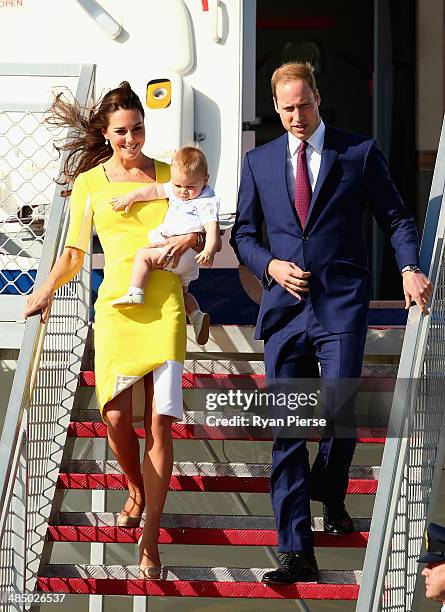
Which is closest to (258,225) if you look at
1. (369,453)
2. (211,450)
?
(211,450)

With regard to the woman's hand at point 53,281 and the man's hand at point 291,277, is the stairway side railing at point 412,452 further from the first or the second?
the woman's hand at point 53,281

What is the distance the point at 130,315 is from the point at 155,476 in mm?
550

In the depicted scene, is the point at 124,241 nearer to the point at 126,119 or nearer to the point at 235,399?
the point at 126,119

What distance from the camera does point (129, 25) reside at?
725cm

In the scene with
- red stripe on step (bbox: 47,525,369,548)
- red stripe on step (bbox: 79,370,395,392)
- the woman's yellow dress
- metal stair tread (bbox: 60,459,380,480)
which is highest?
the woman's yellow dress

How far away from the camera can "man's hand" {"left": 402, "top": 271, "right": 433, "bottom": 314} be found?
461 centimetres

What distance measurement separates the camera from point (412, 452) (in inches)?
184

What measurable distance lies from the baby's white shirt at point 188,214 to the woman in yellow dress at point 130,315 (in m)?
0.04

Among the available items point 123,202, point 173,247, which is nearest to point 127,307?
point 173,247

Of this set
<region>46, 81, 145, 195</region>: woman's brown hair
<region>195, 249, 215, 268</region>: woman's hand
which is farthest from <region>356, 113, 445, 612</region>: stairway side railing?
<region>46, 81, 145, 195</region>: woman's brown hair

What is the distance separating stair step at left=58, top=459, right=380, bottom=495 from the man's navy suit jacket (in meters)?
0.72

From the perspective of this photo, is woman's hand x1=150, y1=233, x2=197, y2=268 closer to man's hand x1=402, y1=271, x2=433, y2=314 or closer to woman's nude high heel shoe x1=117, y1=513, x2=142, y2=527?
man's hand x1=402, y1=271, x2=433, y2=314

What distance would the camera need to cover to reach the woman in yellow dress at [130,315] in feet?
15.6

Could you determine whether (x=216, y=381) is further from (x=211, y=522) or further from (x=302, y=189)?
(x=302, y=189)
